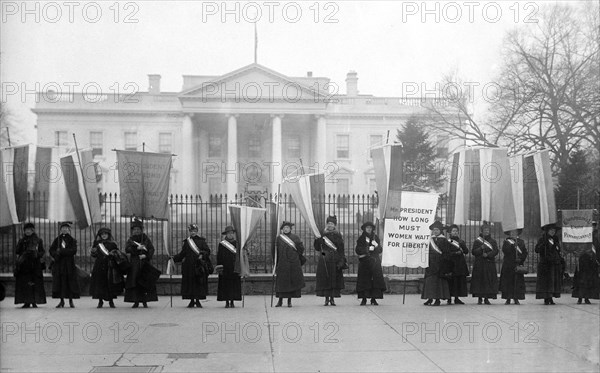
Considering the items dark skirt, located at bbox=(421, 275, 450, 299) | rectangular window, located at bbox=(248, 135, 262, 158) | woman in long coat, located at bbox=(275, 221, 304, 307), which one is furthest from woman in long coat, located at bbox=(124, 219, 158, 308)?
rectangular window, located at bbox=(248, 135, 262, 158)

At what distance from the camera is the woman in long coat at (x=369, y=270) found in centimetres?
1343

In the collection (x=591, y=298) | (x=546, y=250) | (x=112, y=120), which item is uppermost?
(x=112, y=120)

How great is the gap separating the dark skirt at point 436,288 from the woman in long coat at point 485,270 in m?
0.70

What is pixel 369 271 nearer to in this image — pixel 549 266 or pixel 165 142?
pixel 549 266

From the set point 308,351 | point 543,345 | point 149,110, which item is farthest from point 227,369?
point 149,110

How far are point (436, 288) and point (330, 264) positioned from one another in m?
1.97

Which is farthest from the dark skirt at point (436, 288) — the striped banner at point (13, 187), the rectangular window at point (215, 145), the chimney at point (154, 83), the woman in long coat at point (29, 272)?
the rectangular window at point (215, 145)

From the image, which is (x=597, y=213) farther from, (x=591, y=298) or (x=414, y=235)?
(x=414, y=235)

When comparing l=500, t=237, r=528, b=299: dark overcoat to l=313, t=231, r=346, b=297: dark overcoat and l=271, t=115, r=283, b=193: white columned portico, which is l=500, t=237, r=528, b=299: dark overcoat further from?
l=271, t=115, r=283, b=193: white columned portico

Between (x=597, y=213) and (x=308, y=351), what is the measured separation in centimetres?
929

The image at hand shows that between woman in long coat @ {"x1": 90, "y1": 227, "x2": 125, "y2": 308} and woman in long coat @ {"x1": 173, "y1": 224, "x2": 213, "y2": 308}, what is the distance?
1068 mm

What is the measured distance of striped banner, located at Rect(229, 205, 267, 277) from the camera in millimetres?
13281

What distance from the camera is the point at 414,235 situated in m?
13.1

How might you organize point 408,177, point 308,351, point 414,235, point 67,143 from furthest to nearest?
point 67,143 → point 408,177 → point 414,235 → point 308,351
